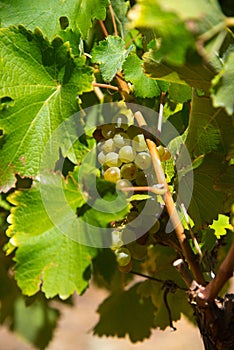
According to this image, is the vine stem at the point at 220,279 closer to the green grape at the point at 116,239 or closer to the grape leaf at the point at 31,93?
the green grape at the point at 116,239

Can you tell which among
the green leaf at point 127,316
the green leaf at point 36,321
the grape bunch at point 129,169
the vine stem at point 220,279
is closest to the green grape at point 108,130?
the grape bunch at point 129,169

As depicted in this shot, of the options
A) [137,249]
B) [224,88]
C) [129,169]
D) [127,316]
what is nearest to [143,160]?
[129,169]

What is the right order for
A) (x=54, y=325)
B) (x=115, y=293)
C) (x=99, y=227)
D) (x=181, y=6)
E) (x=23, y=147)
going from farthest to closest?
(x=54, y=325), (x=115, y=293), (x=23, y=147), (x=99, y=227), (x=181, y=6)

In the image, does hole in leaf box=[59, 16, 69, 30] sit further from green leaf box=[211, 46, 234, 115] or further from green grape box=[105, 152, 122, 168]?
green leaf box=[211, 46, 234, 115]

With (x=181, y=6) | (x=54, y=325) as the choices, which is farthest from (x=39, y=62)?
(x=54, y=325)

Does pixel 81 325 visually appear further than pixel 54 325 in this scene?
Yes

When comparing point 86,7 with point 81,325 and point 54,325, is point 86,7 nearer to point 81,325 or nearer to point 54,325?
point 54,325

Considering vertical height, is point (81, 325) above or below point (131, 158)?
below
